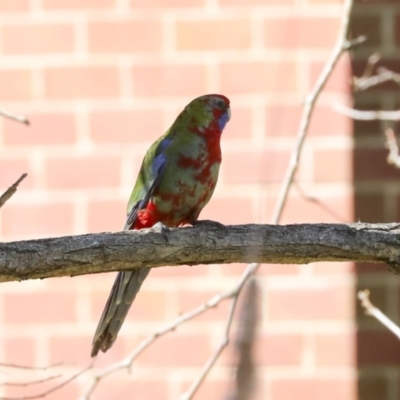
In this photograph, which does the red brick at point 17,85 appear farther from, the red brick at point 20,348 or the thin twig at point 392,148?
the thin twig at point 392,148

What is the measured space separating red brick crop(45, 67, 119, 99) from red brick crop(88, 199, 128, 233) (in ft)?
1.16

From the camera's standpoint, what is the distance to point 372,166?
7.57 ft

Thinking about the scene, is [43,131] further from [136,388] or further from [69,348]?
[136,388]

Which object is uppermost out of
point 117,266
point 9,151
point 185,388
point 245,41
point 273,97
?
point 245,41

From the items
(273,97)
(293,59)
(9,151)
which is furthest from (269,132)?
(9,151)

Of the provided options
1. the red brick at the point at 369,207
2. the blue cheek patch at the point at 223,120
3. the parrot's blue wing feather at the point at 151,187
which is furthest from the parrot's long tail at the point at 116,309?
the red brick at the point at 369,207

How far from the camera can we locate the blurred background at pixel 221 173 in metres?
2.30

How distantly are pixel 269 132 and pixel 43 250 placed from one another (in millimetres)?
1132

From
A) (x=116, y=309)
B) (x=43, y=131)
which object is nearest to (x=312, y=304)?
(x=116, y=309)

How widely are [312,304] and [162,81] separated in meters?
0.86

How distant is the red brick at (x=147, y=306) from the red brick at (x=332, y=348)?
1.66ft

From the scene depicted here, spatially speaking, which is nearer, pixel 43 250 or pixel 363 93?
pixel 43 250

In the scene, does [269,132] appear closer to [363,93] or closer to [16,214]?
[363,93]

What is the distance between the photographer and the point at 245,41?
91.2 inches
